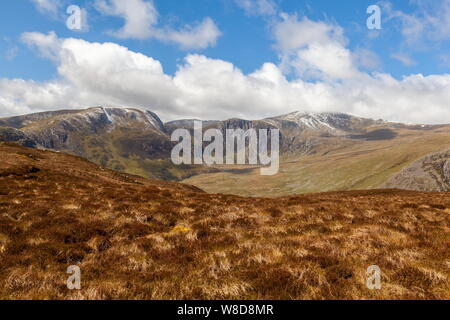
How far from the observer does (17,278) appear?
23.8 feet

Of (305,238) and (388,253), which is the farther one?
(305,238)

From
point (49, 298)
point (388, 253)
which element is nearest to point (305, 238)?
point (388, 253)

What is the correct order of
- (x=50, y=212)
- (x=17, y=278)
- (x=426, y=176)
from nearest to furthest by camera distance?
(x=17, y=278) → (x=50, y=212) → (x=426, y=176)

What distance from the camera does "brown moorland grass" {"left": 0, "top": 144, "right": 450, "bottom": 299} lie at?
647 cm

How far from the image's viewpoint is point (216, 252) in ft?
30.5

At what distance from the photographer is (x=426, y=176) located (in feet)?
517

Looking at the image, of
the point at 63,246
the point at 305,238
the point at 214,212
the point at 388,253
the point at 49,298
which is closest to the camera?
the point at 49,298

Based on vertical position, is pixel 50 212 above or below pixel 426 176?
above

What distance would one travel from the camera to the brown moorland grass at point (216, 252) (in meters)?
6.47

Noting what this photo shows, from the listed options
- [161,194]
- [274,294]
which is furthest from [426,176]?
[274,294]

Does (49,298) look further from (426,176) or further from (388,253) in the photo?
(426,176)
